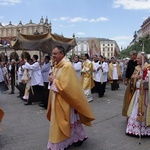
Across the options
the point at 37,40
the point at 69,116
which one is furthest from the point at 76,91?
the point at 37,40

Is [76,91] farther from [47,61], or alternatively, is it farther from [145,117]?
[47,61]

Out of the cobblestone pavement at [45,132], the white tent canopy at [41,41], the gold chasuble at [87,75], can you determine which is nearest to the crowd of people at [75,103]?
the cobblestone pavement at [45,132]

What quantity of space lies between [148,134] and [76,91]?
6.77 feet

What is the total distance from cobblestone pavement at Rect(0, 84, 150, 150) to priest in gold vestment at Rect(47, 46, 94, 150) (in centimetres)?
53

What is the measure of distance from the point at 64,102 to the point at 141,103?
1847mm

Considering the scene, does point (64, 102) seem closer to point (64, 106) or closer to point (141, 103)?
point (64, 106)

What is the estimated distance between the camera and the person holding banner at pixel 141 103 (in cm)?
561

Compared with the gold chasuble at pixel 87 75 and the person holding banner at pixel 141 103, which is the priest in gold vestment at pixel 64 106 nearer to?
the person holding banner at pixel 141 103

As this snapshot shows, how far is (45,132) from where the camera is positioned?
612cm

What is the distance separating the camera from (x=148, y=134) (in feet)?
18.6

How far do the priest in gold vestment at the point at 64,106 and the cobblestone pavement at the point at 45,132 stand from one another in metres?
0.53

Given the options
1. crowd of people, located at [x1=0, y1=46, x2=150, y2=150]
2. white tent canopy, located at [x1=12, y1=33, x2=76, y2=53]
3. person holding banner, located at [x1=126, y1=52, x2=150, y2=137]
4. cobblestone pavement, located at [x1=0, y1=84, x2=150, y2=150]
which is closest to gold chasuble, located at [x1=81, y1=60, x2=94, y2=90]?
white tent canopy, located at [x1=12, y1=33, x2=76, y2=53]

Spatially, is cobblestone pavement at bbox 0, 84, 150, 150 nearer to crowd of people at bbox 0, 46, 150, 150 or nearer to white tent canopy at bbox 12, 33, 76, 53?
crowd of people at bbox 0, 46, 150, 150

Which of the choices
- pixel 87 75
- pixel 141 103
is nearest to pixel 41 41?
pixel 87 75
